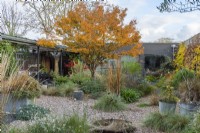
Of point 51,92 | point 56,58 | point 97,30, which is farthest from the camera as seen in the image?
point 56,58

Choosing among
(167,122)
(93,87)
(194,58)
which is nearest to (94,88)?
(93,87)

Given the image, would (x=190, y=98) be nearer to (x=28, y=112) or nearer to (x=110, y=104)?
(x=110, y=104)

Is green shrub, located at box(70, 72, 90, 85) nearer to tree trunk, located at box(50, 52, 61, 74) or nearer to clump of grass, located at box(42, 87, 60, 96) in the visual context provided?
clump of grass, located at box(42, 87, 60, 96)

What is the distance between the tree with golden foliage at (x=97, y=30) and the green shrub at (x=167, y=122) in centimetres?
626

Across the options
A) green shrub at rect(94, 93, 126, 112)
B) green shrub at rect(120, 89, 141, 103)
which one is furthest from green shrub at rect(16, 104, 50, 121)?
green shrub at rect(120, 89, 141, 103)

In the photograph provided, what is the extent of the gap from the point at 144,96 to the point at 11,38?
5147 mm

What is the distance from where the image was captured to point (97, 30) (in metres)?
11.2

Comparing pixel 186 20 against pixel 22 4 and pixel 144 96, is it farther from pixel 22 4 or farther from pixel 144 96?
pixel 22 4

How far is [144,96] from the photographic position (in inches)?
399

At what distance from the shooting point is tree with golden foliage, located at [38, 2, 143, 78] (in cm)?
1109

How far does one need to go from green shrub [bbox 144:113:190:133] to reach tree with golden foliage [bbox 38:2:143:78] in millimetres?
6258

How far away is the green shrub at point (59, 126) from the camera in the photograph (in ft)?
12.7

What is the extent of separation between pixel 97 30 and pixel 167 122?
6871 millimetres

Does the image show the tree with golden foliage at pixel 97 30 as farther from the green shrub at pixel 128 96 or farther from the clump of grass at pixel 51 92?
the green shrub at pixel 128 96
